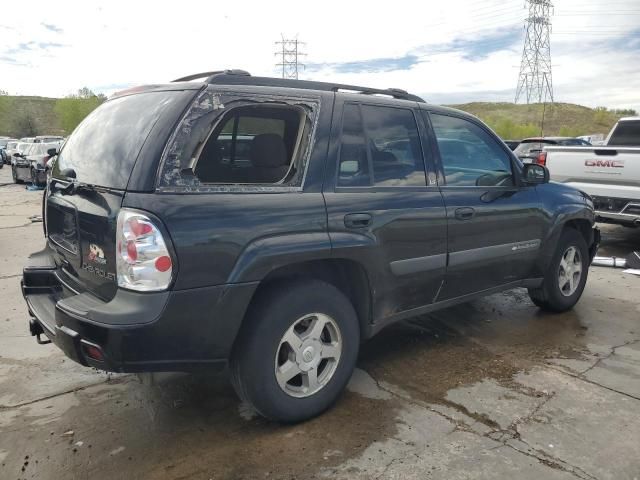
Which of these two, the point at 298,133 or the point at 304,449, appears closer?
the point at 304,449

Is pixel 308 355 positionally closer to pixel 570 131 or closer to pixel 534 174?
pixel 534 174

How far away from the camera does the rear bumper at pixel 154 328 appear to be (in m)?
2.38

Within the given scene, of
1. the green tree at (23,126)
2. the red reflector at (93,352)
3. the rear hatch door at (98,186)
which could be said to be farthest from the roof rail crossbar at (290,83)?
the green tree at (23,126)

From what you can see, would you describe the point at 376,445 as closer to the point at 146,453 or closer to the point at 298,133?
the point at 146,453

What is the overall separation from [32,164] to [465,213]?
1922 cm

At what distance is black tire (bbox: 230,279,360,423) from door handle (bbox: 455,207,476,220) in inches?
45.6

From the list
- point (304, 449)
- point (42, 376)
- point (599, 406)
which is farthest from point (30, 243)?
point (599, 406)

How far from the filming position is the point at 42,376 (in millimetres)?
3658

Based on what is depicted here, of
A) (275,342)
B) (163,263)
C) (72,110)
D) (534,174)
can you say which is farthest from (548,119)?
(163,263)

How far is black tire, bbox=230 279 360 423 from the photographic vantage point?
8.94 ft

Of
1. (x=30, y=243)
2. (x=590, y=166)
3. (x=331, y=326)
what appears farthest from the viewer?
(x=30, y=243)

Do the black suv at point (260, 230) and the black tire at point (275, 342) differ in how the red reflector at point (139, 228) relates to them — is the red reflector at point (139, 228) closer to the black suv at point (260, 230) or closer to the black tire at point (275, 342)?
the black suv at point (260, 230)

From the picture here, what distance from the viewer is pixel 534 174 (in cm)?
437

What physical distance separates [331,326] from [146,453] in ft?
3.93
